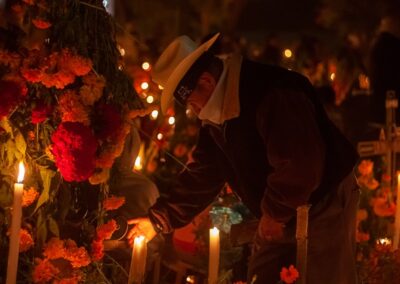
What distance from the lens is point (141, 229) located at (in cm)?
302

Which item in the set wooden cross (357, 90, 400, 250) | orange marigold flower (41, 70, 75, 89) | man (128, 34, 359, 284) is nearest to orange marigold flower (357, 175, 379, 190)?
wooden cross (357, 90, 400, 250)

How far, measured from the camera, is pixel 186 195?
10.5ft

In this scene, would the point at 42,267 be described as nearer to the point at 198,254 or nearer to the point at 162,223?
the point at 162,223

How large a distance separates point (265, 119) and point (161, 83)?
555 millimetres

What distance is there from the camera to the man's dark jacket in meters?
2.56

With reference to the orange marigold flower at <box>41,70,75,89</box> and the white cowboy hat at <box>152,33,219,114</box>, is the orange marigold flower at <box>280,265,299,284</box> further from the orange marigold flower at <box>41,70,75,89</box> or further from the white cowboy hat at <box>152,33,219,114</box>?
the orange marigold flower at <box>41,70,75,89</box>

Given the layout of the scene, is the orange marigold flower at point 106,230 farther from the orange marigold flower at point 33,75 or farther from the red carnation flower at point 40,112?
the orange marigold flower at point 33,75

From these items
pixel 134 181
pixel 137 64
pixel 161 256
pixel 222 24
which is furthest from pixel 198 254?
pixel 222 24

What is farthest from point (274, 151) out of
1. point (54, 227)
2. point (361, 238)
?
point (361, 238)

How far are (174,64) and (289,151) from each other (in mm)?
676

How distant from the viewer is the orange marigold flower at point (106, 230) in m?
2.69

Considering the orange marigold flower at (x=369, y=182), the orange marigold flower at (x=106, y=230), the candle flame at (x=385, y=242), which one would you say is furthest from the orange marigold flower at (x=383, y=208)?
the orange marigold flower at (x=106, y=230)

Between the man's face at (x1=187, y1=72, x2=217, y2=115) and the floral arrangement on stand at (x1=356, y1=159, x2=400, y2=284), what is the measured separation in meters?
1.18

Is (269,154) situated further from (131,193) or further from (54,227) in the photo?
(131,193)
